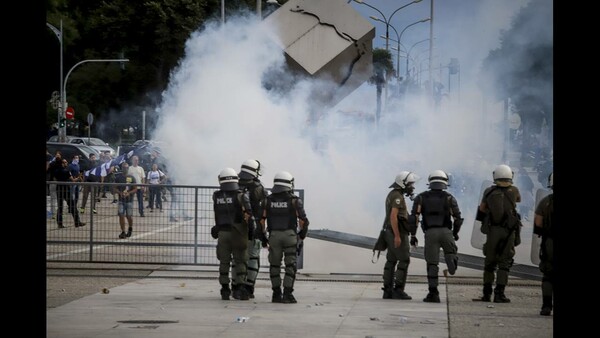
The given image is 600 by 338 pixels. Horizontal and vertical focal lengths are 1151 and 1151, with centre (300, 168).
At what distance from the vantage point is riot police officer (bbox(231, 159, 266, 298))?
1399 cm

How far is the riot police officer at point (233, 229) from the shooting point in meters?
13.6

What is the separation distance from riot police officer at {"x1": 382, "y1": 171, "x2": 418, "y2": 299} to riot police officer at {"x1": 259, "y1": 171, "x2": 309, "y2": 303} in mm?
1166

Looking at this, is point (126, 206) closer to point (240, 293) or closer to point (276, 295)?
point (240, 293)

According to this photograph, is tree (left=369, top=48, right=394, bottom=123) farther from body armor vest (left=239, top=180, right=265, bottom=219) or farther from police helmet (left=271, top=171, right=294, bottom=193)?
police helmet (left=271, top=171, right=294, bottom=193)

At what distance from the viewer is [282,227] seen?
530 inches

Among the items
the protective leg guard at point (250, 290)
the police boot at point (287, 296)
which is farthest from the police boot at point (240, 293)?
the police boot at point (287, 296)

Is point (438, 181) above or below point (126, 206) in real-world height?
above

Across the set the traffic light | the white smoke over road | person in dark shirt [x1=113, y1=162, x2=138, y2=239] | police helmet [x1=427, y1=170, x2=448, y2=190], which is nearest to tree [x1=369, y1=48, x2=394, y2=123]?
the white smoke over road

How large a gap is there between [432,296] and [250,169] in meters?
2.71

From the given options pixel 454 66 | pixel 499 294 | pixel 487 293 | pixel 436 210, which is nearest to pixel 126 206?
pixel 436 210

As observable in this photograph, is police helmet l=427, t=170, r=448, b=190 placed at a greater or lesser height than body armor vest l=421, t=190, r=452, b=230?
greater

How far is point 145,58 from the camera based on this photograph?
5250cm

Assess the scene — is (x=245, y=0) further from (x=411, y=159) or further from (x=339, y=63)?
(x=339, y=63)

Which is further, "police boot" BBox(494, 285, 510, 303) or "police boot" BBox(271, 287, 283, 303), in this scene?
"police boot" BBox(494, 285, 510, 303)
